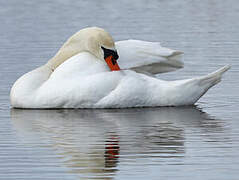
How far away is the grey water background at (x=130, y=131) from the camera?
1019 cm

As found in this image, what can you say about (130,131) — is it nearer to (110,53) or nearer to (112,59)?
(112,59)

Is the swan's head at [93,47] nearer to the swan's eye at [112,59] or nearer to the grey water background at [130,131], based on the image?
the swan's eye at [112,59]

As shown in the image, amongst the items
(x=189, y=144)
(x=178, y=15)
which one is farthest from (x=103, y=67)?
(x=178, y=15)

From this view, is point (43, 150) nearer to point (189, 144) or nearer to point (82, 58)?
point (189, 144)

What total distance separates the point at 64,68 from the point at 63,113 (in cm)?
82

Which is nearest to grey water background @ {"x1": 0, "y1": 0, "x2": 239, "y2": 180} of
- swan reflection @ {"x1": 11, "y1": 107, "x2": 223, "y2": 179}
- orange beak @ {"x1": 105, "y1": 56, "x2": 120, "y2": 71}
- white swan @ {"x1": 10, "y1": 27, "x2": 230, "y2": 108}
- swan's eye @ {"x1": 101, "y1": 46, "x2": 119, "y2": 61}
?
swan reflection @ {"x1": 11, "y1": 107, "x2": 223, "y2": 179}

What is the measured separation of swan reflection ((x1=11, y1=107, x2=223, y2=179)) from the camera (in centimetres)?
1072

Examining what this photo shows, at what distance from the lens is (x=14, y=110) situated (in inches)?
582

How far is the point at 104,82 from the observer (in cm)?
1452

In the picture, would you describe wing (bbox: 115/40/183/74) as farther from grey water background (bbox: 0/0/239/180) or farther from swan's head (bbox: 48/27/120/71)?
grey water background (bbox: 0/0/239/180)

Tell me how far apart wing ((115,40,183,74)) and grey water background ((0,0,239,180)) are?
2.59ft

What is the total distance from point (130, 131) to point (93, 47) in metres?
3.10

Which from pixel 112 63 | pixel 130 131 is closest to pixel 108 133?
pixel 130 131

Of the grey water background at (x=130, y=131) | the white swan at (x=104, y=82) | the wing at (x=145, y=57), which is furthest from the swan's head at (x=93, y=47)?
the grey water background at (x=130, y=131)
